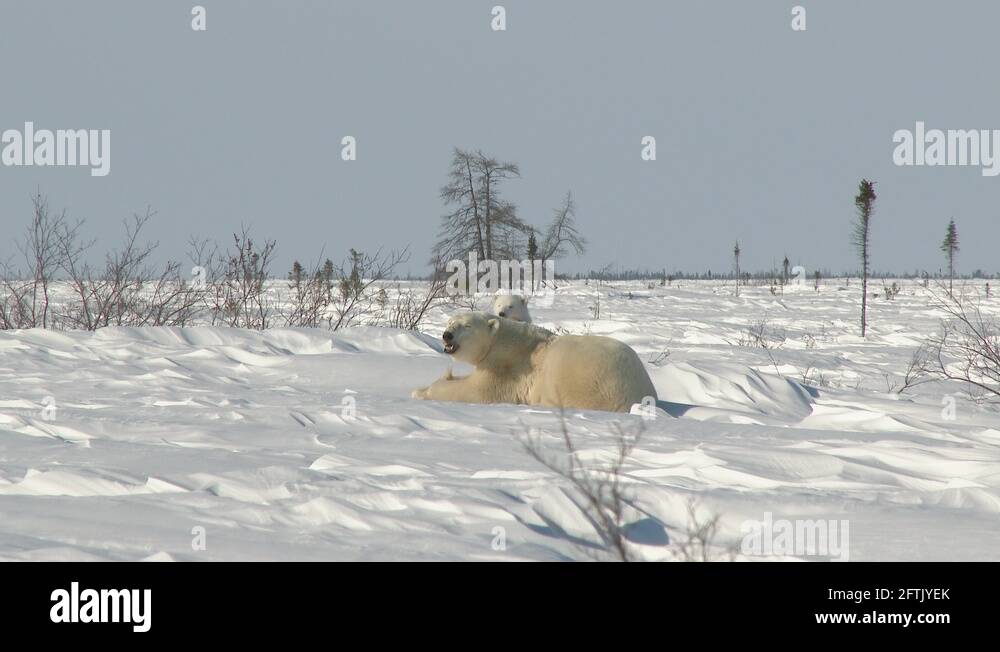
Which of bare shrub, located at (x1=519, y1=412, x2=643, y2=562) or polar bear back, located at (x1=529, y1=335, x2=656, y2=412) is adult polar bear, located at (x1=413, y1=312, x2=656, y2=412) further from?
bare shrub, located at (x1=519, y1=412, x2=643, y2=562)

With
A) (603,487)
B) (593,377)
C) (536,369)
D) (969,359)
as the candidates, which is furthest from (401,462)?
(969,359)

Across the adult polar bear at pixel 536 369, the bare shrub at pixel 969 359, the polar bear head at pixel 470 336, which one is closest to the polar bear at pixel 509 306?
the adult polar bear at pixel 536 369

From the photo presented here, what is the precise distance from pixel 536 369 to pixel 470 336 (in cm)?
51

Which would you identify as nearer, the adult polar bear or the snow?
the snow

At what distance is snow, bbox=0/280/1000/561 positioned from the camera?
276 centimetres

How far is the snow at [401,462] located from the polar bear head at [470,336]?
1.70ft

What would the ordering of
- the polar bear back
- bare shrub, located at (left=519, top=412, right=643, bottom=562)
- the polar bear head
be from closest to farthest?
bare shrub, located at (left=519, top=412, right=643, bottom=562), the polar bear back, the polar bear head

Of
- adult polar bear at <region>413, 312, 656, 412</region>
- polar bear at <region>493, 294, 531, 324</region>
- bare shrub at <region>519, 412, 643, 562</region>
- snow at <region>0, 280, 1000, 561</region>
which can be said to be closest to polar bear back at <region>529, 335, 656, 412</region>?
adult polar bear at <region>413, 312, 656, 412</region>

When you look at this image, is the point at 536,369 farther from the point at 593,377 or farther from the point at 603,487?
the point at 603,487

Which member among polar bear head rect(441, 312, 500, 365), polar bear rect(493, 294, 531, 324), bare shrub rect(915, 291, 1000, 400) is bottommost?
bare shrub rect(915, 291, 1000, 400)

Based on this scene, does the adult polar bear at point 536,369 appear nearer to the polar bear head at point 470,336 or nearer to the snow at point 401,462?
the polar bear head at point 470,336

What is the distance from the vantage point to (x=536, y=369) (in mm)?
6426
